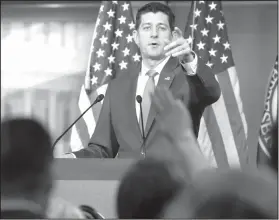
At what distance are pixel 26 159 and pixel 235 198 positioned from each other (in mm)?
303

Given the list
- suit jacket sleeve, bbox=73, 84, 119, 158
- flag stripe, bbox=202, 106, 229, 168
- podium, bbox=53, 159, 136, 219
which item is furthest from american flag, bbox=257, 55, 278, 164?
podium, bbox=53, 159, 136, 219

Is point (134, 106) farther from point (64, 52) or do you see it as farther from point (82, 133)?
point (64, 52)

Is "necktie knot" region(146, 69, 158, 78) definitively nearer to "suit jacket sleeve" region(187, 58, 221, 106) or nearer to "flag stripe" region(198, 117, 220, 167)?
"suit jacket sleeve" region(187, 58, 221, 106)

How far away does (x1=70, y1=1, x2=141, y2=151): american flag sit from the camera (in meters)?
4.36

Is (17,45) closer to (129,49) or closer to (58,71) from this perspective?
(58,71)

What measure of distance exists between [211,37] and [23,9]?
1.91 metres

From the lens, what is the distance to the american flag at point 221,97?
13.7ft

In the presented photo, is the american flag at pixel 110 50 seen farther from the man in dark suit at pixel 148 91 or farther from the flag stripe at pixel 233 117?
the man in dark suit at pixel 148 91

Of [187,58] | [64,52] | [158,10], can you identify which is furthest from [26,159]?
[64,52]

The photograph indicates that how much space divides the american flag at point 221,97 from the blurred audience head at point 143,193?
3.16m

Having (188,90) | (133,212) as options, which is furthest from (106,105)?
(133,212)

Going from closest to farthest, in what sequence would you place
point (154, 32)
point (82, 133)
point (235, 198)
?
1. point (235, 198)
2. point (154, 32)
3. point (82, 133)

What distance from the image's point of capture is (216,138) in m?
4.18

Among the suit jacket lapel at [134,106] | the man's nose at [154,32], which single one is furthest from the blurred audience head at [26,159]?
the man's nose at [154,32]
